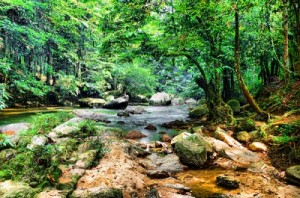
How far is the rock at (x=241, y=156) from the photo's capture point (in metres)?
6.36

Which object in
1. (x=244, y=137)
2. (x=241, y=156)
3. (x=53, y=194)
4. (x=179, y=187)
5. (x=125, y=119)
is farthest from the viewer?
(x=125, y=119)

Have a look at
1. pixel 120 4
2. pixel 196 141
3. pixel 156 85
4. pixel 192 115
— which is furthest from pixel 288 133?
pixel 156 85

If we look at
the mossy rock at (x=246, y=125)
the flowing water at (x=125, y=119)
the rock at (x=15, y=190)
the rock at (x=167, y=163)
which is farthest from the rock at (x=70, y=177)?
the mossy rock at (x=246, y=125)

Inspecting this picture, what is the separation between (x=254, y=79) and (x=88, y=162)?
19.0m

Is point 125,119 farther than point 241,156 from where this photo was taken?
Yes

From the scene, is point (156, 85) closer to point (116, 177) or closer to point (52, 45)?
point (52, 45)

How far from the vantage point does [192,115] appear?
53.3 ft

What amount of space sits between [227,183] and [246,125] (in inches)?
195

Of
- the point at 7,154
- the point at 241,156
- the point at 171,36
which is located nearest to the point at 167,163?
the point at 241,156

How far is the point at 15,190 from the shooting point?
3.42m

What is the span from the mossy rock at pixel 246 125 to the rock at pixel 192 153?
336cm

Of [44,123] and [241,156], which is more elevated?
[44,123]

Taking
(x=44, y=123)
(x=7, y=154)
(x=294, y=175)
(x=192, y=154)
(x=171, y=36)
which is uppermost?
(x=171, y=36)

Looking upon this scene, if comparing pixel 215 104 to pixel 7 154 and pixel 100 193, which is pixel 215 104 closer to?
pixel 100 193
